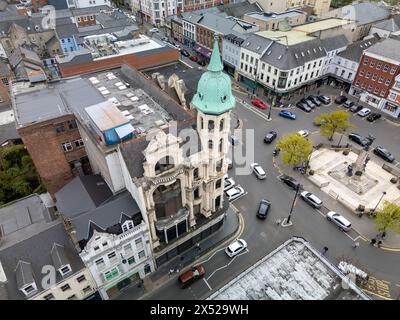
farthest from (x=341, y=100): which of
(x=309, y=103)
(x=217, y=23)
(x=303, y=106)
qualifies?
(x=217, y=23)

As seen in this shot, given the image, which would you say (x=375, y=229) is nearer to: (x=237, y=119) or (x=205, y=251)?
(x=205, y=251)

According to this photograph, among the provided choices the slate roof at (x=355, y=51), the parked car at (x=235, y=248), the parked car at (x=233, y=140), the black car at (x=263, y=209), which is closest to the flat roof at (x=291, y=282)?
the parked car at (x=235, y=248)

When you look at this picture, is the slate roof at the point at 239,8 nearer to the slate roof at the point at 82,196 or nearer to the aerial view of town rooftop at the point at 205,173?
the aerial view of town rooftop at the point at 205,173

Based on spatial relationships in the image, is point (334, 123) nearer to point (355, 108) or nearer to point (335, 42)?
point (355, 108)

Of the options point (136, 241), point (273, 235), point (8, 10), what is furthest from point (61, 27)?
point (273, 235)

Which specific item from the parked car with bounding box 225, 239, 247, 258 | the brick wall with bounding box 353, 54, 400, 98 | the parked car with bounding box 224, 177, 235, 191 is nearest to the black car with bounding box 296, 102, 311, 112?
the brick wall with bounding box 353, 54, 400, 98
